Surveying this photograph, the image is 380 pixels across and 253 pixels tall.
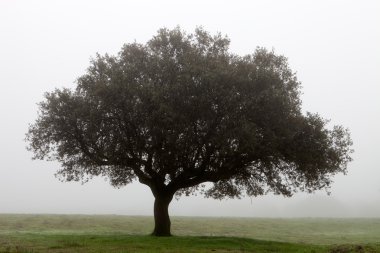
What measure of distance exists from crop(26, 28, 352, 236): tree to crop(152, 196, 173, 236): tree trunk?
103 mm

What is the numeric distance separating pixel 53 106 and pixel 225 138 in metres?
17.3

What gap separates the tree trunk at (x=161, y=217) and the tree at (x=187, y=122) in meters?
0.10

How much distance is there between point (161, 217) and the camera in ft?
148

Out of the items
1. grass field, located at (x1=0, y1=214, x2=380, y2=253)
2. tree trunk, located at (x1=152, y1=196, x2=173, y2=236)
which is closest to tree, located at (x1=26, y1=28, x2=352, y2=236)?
tree trunk, located at (x1=152, y1=196, x2=173, y2=236)

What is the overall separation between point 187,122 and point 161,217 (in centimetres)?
1229

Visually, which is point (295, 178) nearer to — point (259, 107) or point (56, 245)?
point (259, 107)

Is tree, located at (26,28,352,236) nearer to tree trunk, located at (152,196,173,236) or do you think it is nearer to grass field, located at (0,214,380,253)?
tree trunk, located at (152,196,173,236)

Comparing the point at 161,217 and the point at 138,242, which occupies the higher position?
the point at 161,217

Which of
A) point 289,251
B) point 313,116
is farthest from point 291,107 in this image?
point 289,251

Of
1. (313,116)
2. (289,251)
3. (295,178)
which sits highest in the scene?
(313,116)

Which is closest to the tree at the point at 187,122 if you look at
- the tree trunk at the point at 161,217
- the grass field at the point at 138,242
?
the tree trunk at the point at 161,217

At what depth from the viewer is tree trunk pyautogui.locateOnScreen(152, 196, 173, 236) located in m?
44.6

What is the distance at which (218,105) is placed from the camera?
A: 38312mm

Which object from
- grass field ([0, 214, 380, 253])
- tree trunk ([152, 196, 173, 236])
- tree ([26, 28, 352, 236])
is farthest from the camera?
tree trunk ([152, 196, 173, 236])
